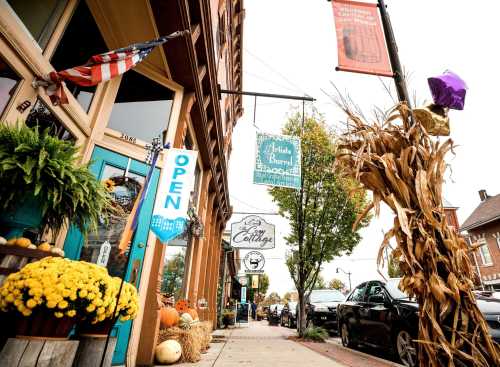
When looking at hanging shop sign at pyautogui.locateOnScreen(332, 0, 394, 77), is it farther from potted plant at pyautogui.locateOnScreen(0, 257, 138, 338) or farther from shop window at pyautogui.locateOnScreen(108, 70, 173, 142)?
potted plant at pyautogui.locateOnScreen(0, 257, 138, 338)

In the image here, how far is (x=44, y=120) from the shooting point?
347cm

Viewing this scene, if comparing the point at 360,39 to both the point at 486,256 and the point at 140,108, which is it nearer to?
the point at 140,108

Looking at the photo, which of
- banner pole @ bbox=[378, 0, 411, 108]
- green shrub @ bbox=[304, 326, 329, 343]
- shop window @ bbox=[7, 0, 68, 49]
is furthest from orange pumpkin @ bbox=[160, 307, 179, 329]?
green shrub @ bbox=[304, 326, 329, 343]

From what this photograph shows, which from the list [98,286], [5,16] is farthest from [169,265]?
[5,16]

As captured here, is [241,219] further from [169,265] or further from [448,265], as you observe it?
[448,265]

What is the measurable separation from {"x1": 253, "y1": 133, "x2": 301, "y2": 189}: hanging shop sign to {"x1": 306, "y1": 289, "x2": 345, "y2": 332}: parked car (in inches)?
289

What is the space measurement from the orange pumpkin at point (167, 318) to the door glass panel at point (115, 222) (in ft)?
5.42

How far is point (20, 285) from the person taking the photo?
1.85m

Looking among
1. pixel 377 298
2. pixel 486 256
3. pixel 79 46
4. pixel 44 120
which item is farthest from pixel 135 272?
pixel 486 256

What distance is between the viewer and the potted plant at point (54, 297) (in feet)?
6.04

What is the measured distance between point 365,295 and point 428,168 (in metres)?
6.76

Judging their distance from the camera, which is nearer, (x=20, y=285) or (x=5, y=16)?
(x=20, y=285)

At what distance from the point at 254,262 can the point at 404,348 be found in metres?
7.48

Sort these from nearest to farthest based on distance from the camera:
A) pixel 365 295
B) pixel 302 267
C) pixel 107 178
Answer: pixel 107 178, pixel 365 295, pixel 302 267
